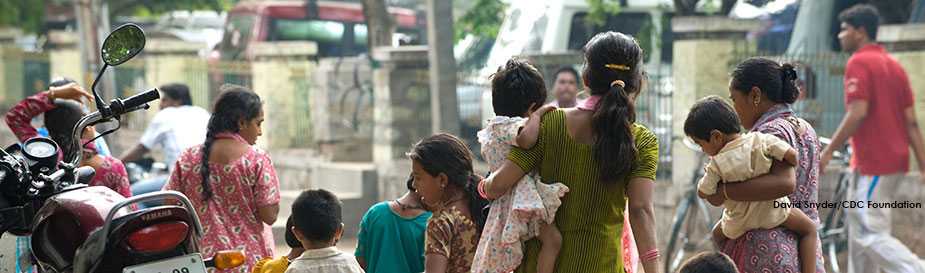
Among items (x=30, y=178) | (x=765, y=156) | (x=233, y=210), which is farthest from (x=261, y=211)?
(x=765, y=156)

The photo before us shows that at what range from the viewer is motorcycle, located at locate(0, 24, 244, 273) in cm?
448

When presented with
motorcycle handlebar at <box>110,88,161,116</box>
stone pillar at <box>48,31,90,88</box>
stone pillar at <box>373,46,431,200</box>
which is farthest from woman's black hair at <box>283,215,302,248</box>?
stone pillar at <box>48,31,90,88</box>

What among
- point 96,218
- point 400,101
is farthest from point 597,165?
point 400,101

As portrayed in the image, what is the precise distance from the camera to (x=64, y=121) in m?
6.55

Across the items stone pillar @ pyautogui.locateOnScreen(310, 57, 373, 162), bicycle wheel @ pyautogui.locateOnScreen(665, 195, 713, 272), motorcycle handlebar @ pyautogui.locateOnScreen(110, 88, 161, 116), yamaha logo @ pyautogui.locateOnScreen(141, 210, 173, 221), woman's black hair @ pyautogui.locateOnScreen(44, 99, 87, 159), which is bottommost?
bicycle wheel @ pyautogui.locateOnScreen(665, 195, 713, 272)

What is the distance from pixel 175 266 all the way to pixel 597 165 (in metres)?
1.36

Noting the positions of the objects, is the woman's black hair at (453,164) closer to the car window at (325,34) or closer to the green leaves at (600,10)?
the green leaves at (600,10)

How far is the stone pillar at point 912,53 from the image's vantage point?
34.3 feet

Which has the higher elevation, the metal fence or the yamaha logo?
the yamaha logo

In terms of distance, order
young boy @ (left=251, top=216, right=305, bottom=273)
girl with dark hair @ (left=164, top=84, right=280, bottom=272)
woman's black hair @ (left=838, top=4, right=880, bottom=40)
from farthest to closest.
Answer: woman's black hair @ (left=838, top=4, right=880, bottom=40) → girl with dark hair @ (left=164, top=84, right=280, bottom=272) → young boy @ (left=251, top=216, right=305, bottom=273)

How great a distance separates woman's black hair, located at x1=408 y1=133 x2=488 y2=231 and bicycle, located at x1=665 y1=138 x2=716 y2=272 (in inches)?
198

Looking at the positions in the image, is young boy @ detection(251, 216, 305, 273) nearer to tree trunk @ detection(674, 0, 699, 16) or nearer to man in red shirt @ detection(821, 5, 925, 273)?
man in red shirt @ detection(821, 5, 925, 273)

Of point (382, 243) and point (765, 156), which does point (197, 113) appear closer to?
point (382, 243)

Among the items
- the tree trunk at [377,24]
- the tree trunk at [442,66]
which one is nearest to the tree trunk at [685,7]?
the tree trunk at [442,66]
